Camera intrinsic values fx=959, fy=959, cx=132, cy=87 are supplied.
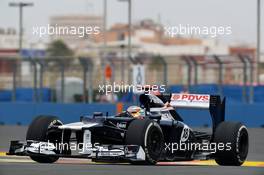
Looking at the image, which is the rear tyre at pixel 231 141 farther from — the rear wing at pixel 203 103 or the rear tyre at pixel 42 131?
the rear tyre at pixel 42 131

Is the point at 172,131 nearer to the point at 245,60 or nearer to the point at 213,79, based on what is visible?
the point at 245,60

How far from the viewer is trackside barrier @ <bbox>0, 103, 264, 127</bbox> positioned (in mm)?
29719

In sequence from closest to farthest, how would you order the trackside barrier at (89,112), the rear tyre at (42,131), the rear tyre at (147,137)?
the rear tyre at (147,137) < the rear tyre at (42,131) < the trackside barrier at (89,112)

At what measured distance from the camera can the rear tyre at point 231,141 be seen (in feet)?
52.5

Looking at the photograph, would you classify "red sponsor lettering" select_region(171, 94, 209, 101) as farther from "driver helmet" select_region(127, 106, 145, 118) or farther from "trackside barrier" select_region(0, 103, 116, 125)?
"trackside barrier" select_region(0, 103, 116, 125)

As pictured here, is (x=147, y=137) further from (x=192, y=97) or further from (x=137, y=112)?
(x=192, y=97)

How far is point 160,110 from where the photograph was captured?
16.3 metres

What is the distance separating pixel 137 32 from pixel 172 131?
147 feet

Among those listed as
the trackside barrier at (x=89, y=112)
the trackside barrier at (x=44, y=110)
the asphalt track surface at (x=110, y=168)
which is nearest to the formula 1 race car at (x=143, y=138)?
the asphalt track surface at (x=110, y=168)

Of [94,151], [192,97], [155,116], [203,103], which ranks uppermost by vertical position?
[192,97]

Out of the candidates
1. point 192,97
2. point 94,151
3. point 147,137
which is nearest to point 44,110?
point 192,97

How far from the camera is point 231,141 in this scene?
1598cm

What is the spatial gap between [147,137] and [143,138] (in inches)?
3.2

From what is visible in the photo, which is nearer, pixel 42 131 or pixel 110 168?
pixel 110 168
